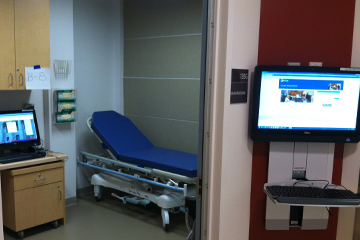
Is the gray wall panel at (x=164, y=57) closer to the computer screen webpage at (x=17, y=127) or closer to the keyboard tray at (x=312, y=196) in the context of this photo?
the computer screen webpage at (x=17, y=127)

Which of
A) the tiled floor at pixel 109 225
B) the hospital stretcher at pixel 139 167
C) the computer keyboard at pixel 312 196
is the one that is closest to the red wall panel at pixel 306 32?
the computer keyboard at pixel 312 196

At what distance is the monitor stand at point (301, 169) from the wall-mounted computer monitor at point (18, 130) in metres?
2.79

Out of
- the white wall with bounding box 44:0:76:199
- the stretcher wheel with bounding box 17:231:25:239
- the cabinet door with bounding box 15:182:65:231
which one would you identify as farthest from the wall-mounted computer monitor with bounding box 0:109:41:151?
the stretcher wheel with bounding box 17:231:25:239

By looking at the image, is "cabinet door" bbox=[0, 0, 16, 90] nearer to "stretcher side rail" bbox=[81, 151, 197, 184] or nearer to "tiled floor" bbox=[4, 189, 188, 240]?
"stretcher side rail" bbox=[81, 151, 197, 184]

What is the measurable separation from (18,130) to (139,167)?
1.35 metres

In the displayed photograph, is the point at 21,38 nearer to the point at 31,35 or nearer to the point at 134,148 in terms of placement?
the point at 31,35

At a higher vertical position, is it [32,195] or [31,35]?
[31,35]

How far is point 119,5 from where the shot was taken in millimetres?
5180

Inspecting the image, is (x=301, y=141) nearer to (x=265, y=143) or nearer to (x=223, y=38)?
(x=265, y=143)

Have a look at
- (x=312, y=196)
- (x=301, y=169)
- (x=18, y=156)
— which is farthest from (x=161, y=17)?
(x=312, y=196)

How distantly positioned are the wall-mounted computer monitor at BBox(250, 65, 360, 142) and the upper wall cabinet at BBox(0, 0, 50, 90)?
257cm

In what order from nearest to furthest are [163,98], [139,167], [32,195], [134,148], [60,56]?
1. [32,195]
2. [139,167]
3. [60,56]
4. [134,148]
5. [163,98]

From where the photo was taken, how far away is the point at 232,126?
2023 millimetres

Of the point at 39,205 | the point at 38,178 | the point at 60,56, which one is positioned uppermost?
the point at 60,56
